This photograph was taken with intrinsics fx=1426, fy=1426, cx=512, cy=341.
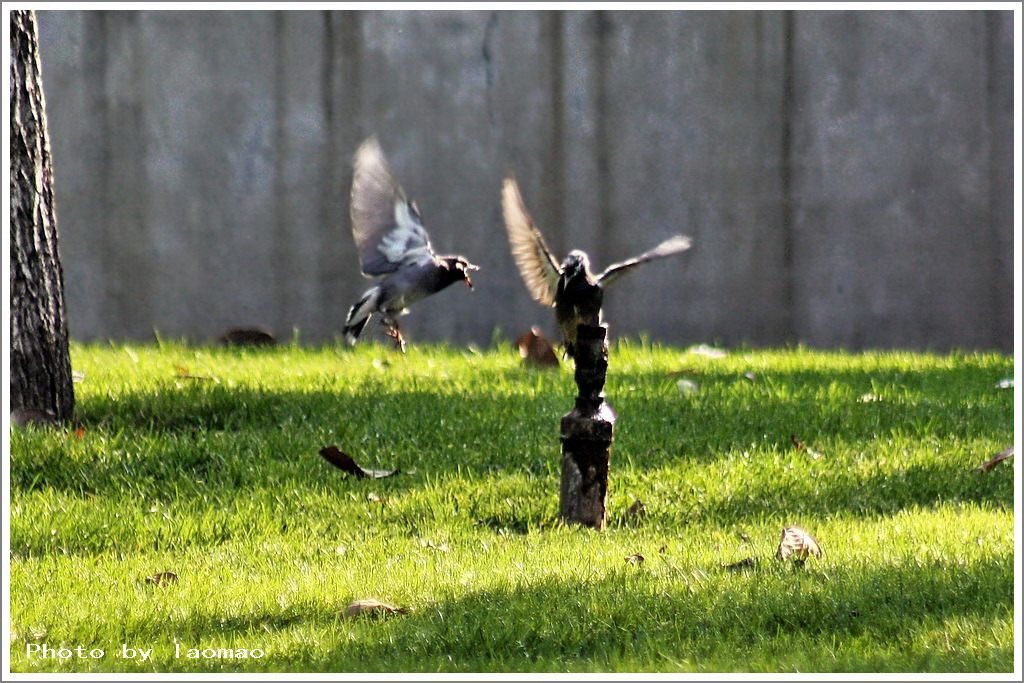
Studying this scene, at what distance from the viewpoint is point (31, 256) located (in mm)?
5344

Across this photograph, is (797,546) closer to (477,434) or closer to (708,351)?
(477,434)

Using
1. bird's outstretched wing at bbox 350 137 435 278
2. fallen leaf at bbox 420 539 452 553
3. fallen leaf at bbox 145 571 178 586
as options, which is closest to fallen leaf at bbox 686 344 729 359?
bird's outstretched wing at bbox 350 137 435 278

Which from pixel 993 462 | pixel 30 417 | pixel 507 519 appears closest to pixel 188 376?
pixel 30 417

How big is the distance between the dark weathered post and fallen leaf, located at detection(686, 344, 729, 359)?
3.15 metres

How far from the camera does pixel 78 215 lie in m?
8.14

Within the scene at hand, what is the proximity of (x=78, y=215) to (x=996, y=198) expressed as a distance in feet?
17.2

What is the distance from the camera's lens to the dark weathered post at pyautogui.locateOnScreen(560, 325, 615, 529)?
416 cm

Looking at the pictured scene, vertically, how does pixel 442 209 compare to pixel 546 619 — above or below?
above

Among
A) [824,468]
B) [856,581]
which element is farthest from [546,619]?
[824,468]

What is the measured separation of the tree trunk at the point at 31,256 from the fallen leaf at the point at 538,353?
7.20ft

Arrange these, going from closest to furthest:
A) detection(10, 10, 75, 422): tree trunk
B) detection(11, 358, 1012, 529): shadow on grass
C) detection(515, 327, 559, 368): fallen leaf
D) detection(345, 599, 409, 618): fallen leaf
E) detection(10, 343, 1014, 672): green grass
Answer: detection(10, 343, 1014, 672): green grass < detection(345, 599, 409, 618): fallen leaf < detection(11, 358, 1012, 529): shadow on grass < detection(10, 10, 75, 422): tree trunk < detection(515, 327, 559, 368): fallen leaf

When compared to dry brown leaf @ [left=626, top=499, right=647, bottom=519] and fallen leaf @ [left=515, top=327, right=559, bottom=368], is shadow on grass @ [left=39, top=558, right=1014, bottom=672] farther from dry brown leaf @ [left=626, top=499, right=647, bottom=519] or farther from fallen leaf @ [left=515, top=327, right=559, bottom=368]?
fallen leaf @ [left=515, top=327, right=559, bottom=368]

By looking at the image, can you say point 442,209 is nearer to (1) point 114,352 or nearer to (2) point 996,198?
(1) point 114,352

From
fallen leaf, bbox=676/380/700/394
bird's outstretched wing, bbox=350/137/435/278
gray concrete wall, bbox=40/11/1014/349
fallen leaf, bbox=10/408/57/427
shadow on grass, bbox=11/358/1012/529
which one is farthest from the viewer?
gray concrete wall, bbox=40/11/1014/349
